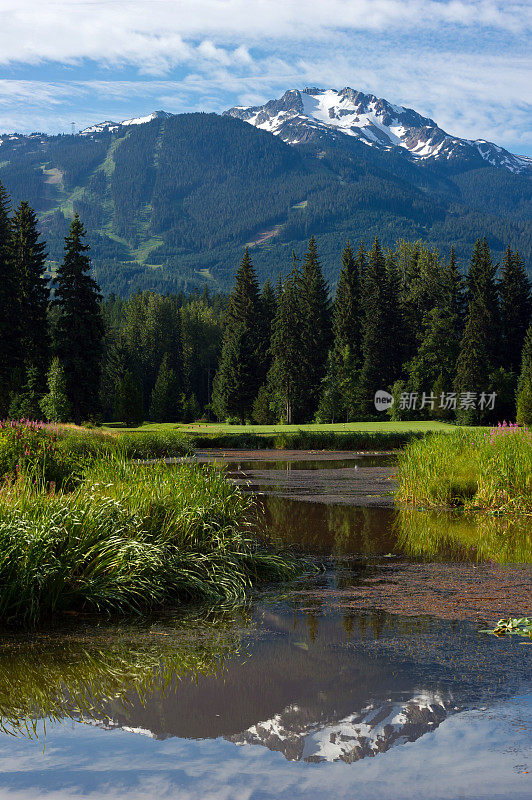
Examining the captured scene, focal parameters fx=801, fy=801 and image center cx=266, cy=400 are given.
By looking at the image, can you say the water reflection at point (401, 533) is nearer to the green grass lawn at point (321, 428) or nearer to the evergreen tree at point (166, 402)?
the green grass lawn at point (321, 428)

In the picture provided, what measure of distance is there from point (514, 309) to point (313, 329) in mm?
20205

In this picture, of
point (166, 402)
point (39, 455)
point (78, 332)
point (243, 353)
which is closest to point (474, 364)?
point (243, 353)

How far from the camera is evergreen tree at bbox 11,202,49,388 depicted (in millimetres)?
56969

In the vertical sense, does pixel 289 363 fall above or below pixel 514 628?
above

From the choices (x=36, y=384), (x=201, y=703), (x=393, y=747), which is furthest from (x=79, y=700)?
(x=36, y=384)

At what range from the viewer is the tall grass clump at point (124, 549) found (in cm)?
773

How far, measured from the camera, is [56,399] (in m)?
50.2

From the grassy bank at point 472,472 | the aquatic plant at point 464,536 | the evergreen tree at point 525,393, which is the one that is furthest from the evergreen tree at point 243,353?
the aquatic plant at point 464,536

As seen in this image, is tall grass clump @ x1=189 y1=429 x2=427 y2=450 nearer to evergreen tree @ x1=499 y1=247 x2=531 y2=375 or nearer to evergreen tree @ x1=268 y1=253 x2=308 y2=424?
evergreen tree @ x1=268 y1=253 x2=308 y2=424

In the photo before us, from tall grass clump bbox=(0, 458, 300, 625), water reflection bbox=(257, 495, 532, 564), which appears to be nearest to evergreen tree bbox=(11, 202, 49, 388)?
water reflection bbox=(257, 495, 532, 564)

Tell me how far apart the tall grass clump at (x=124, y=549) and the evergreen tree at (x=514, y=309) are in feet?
228

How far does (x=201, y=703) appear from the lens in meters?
5.68

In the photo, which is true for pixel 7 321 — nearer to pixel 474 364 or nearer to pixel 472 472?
pixel 474 364

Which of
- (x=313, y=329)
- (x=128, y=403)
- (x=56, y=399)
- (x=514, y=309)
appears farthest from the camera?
(x=313, y=329)
